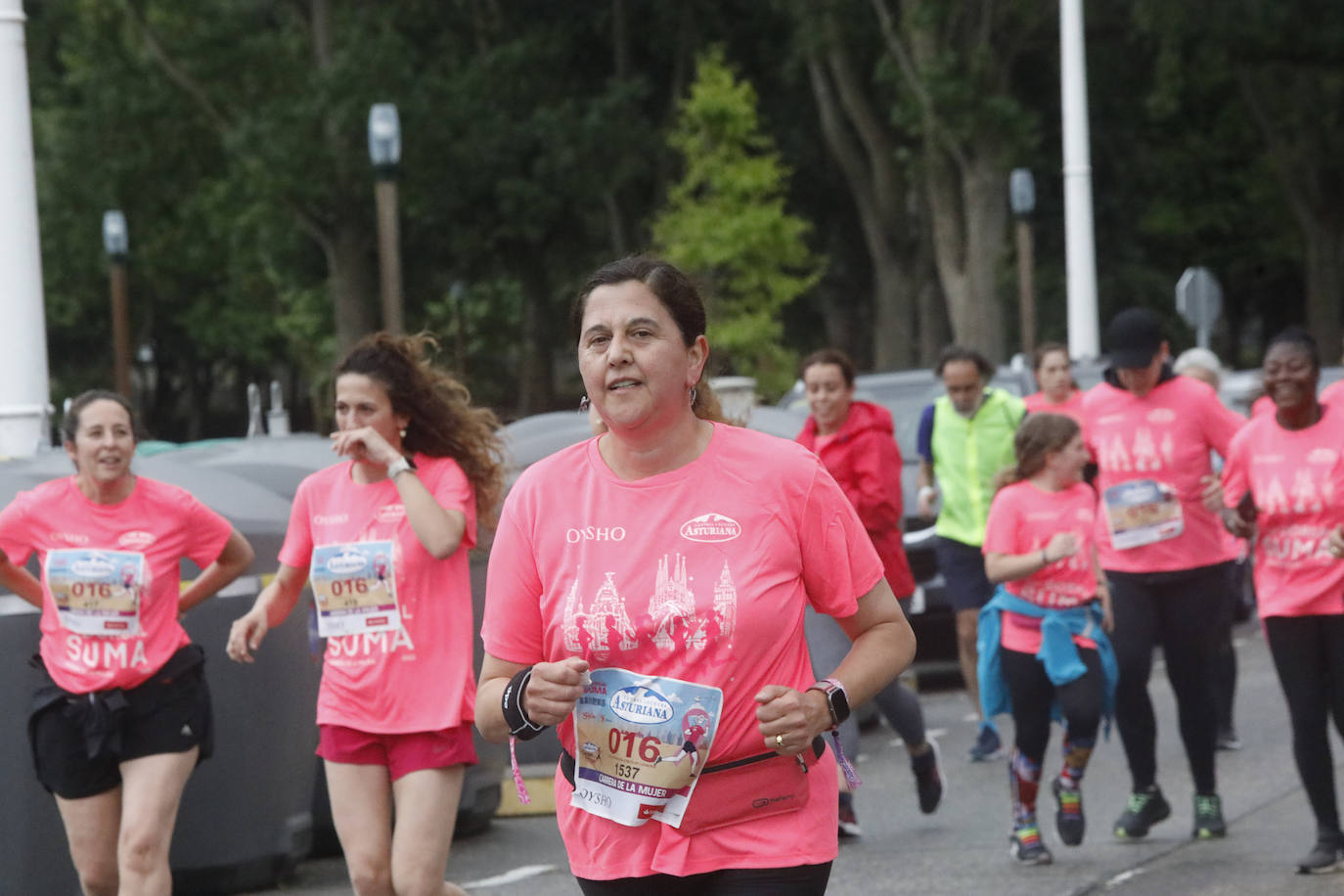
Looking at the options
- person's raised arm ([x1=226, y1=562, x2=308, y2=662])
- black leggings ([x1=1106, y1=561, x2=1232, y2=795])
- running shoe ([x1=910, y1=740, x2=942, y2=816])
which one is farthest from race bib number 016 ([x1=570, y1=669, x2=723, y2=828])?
running shoe ([x1=910, y1=740, x2=942, y2=816])

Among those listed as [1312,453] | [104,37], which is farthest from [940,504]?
[104,37]

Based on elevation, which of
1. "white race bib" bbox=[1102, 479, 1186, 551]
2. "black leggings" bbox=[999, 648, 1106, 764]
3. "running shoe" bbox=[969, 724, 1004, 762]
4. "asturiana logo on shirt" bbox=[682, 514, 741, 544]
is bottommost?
"running shoe" bbox=[969, 724, 1004, 762]

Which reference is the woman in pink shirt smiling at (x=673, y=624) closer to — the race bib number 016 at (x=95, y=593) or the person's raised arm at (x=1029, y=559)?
the race bib number 016 at (x=95, y=593)

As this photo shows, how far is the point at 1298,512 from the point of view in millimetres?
7145

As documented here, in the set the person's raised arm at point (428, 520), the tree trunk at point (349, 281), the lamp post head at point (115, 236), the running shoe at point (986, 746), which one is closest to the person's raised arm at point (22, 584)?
the person's raised arm at point (428, 520)

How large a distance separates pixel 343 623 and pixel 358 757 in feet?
1.27

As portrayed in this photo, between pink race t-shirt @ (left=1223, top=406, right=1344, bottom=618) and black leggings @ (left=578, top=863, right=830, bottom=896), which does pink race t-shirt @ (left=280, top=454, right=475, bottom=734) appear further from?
pink race t-shirt @ (left=1223, top=406, right=1344, bottom=618)

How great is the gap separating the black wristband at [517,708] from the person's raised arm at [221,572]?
3098mm

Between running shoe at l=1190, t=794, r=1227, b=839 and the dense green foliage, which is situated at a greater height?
the dense green foliage

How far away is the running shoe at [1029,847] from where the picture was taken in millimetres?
7473

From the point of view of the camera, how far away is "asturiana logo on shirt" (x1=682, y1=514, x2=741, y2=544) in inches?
138

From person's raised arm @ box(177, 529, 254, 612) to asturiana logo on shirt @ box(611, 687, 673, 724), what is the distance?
10.6ft

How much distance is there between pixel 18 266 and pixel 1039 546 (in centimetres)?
468

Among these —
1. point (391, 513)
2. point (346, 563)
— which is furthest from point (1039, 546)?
point (346, 563)
